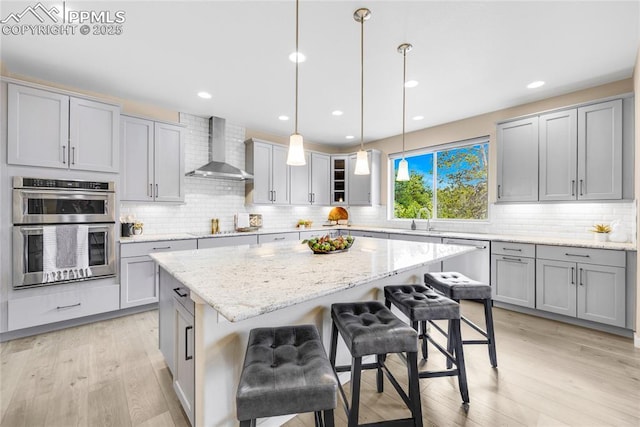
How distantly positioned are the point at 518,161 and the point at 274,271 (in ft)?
12.1

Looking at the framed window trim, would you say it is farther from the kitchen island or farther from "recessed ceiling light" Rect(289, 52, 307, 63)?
"recessed ceiling light" Rect(289, 52, 307, 63)

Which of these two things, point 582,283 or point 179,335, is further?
point 582,283

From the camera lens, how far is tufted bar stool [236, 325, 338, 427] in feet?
3.41

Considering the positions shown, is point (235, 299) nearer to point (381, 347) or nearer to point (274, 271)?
point (274, 271)

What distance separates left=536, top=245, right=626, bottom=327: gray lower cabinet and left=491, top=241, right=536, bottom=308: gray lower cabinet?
8 cm

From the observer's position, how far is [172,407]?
184 cm

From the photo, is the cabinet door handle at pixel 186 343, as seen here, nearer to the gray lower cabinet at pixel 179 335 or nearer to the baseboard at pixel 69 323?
the gray lower cabinet at pixel 179 335

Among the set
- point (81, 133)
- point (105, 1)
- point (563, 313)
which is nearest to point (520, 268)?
point (563, 313)

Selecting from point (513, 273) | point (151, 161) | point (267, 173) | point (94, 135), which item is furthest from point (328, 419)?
point (267, 173)

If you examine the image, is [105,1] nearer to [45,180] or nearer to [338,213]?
[45,180]

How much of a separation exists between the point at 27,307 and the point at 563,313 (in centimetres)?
556

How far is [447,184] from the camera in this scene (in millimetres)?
4875

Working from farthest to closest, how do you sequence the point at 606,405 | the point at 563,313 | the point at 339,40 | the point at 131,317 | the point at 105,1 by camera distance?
1. the point at 131,317
2. the point at 563,313
3. the point at 339,40
4. the point at 105,1
5. the point at 606,405

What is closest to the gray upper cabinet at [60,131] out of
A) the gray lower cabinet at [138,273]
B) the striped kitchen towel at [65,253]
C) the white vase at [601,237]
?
the striped kitchen towel at [65,253]
